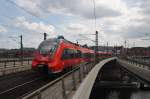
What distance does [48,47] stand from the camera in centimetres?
2323

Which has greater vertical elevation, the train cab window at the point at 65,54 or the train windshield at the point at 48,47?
the train windshield at the point at 48,47

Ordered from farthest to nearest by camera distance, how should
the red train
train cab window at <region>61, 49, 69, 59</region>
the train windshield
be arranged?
train cab window at <region>61, 49, 69, 59</region> → the train windshield → the red train

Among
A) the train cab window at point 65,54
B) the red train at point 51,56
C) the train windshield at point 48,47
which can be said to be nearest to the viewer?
the red train at point 51,56

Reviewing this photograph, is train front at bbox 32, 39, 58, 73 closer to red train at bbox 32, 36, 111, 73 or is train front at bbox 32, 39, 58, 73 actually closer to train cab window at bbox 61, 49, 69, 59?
red train at bbox 32, 36, 111, 73

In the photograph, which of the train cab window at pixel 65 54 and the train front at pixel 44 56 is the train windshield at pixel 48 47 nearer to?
the train front at pixel 44 56

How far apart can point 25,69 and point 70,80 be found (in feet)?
59.5

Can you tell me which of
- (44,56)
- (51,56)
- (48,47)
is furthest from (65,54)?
(44,56)

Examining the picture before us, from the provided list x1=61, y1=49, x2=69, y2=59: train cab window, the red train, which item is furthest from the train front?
x1=61, y1=49, x2=69, y2=59: train cab window

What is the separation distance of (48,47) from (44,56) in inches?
35.9

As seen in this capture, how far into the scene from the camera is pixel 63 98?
10922 mm

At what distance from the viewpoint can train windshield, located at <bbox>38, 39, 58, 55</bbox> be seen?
22994 millimetres

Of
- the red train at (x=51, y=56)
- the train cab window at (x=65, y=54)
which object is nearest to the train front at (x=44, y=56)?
the red train at (x=51, y=56)

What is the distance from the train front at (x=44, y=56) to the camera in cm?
2244

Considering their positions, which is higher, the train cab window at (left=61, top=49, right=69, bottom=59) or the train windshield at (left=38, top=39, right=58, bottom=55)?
the train windshield at (left=38, top=39, right=58, bottom=55)
